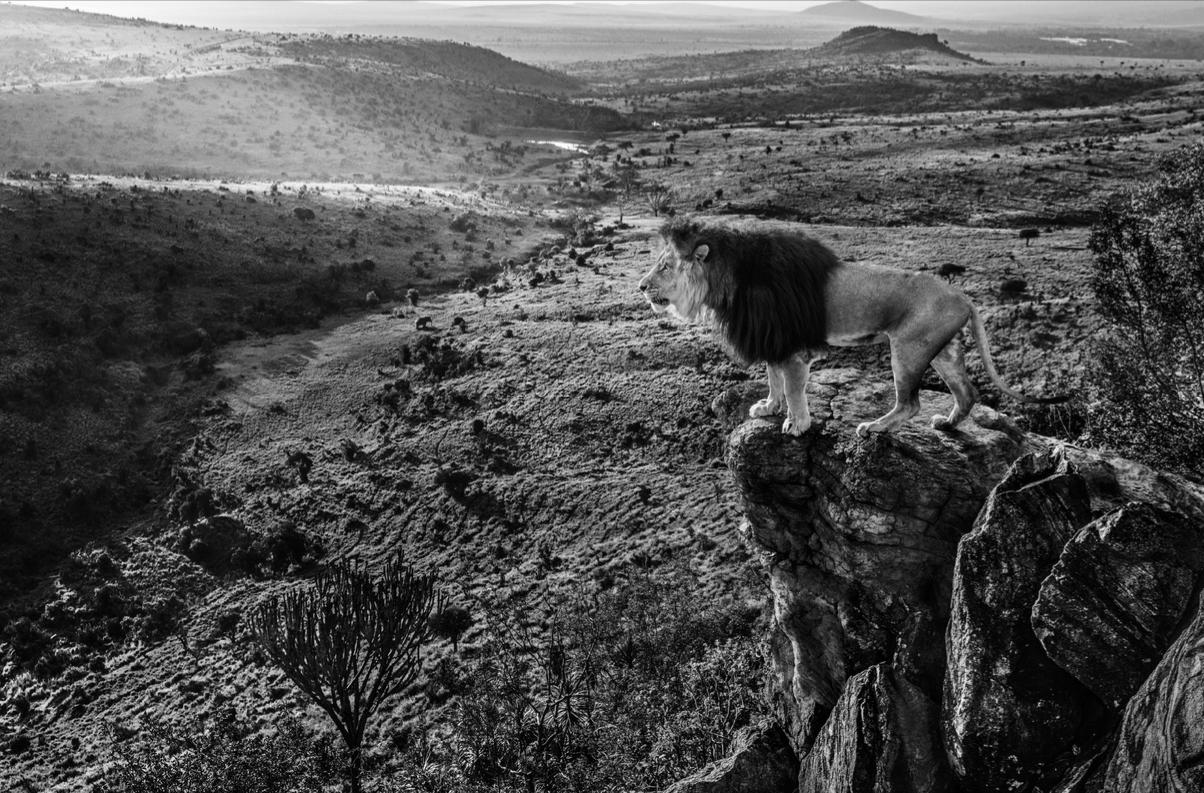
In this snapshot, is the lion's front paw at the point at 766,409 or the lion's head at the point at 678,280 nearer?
the lion's head at the point at 678,280

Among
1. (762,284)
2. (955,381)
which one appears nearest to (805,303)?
(762,284)

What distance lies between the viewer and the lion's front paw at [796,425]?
1080 cm

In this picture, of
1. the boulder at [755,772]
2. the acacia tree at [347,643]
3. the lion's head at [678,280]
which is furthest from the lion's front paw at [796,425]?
the acacia tree at [347,643]

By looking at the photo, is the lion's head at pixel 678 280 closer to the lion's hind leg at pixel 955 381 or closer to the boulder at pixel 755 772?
the lion's hind leg at pixel 955 381

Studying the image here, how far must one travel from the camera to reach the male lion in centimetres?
978

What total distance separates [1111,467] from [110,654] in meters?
29.2

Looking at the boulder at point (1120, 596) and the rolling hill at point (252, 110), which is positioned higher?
the rolling hill at point (252, 110)

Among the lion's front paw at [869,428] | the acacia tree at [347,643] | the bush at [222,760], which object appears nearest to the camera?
the lion's front paw at [869,428]

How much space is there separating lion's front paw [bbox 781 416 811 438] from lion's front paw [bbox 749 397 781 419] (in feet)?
1.20

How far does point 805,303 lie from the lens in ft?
32.7

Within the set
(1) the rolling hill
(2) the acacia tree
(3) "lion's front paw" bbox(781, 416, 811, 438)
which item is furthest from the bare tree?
(3) "lion's front paw" bbox(781, 416, 811, 438)

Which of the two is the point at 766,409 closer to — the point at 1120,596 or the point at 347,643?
the point at 1120,596

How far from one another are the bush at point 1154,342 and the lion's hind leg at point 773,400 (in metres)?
12.5

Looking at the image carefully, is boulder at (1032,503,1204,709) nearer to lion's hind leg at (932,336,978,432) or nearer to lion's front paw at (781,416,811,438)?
lion's hind leg at (932,336,978,432)
